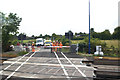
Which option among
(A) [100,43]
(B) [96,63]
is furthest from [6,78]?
(A) [100,43]

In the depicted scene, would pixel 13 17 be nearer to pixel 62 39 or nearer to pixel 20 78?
pixel 62 39

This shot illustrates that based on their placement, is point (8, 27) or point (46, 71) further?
point (8, 27)

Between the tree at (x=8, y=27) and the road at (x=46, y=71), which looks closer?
the road at (x=46, y=71)

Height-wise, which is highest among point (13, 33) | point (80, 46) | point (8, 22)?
point (8, 22)

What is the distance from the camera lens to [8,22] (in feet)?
86.8

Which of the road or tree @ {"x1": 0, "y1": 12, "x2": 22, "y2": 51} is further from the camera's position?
tree @ {"x1": 0, "y1": 12, "x2": 22, "y2": 51}

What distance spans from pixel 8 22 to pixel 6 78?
19042mm

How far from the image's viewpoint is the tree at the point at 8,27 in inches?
960

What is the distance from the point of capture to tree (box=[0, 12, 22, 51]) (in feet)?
80.0

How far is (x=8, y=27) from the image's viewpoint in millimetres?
25531

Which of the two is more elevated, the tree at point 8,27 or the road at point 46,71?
the tree at point 8,27

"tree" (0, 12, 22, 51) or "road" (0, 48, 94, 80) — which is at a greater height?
"tree" (0, 12, 22, 51)

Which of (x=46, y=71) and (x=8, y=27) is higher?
(x=8, y=27)

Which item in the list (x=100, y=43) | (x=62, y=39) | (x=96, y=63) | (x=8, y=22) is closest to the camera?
(x=96, y=63)
